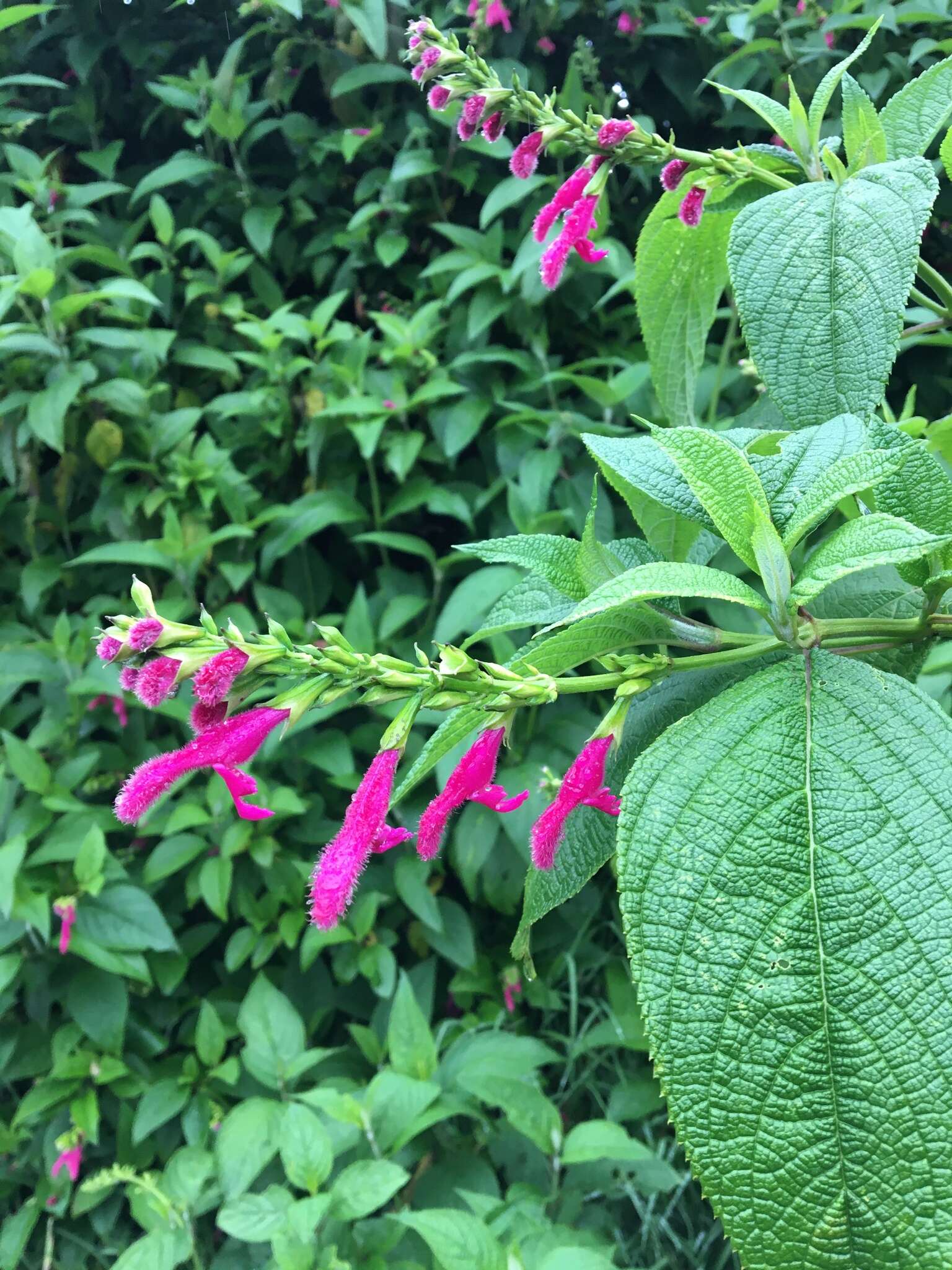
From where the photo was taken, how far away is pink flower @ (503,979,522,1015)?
4.07 feet

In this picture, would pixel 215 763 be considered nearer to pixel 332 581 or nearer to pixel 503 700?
pixel 503 700

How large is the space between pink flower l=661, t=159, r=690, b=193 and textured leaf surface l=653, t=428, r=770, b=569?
A: 0.24 m

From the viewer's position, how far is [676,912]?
24 cm

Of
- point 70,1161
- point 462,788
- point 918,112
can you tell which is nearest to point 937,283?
point 918,112

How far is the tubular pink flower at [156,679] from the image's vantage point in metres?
0.28

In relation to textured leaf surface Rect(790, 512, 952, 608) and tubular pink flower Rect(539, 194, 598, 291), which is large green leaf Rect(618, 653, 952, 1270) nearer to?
textured leaf surface Rect(790, 512, 952, 608)

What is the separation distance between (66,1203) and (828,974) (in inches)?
51.1

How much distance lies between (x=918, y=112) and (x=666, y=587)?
0.34m

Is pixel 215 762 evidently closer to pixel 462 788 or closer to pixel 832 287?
pixel 462 788

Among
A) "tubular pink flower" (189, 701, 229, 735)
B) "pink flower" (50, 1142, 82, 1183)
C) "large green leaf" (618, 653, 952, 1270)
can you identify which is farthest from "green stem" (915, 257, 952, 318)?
"pink flower" (50, 1142, 82, 1183)

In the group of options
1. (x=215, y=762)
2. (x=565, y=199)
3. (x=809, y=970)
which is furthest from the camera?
(x=565, y=199)

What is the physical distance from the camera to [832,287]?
35 cm

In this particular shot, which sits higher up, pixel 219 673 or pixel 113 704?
pixel 219 673

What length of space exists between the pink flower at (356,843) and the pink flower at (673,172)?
1.10ft
